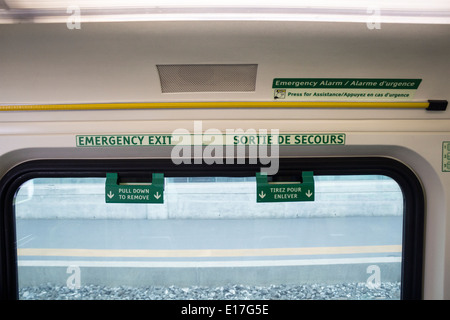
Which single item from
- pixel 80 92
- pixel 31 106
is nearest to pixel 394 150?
pixel 80 92

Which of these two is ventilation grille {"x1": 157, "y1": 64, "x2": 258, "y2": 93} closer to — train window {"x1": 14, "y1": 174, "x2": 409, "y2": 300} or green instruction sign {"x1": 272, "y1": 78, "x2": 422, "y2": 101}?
green instruction sign {"x1": 272, "y1": 78, "x2": 422, "y2": 101}

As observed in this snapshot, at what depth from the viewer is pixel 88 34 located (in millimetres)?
1636

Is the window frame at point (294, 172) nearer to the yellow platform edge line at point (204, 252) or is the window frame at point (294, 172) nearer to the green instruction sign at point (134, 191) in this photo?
the green instruction sign at point (134, 191)

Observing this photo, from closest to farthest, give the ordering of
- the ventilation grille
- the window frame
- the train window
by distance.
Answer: the ventilation grille → the window frame → the train window

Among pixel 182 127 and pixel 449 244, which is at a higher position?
pixel 182 127

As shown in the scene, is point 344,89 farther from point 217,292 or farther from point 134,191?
point 217,292

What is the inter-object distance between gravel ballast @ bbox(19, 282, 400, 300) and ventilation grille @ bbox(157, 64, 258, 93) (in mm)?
1763

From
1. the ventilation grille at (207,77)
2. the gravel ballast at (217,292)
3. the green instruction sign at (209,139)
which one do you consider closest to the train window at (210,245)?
the gravel ballast at (217,292)

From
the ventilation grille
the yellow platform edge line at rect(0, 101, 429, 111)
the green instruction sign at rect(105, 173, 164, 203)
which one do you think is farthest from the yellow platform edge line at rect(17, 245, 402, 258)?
the ventilation grille

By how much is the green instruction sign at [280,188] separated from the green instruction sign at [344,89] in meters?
0.58

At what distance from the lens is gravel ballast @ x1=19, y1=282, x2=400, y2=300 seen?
236 cm

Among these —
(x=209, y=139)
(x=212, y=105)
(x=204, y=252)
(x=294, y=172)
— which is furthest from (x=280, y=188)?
(x=204, y=252)
